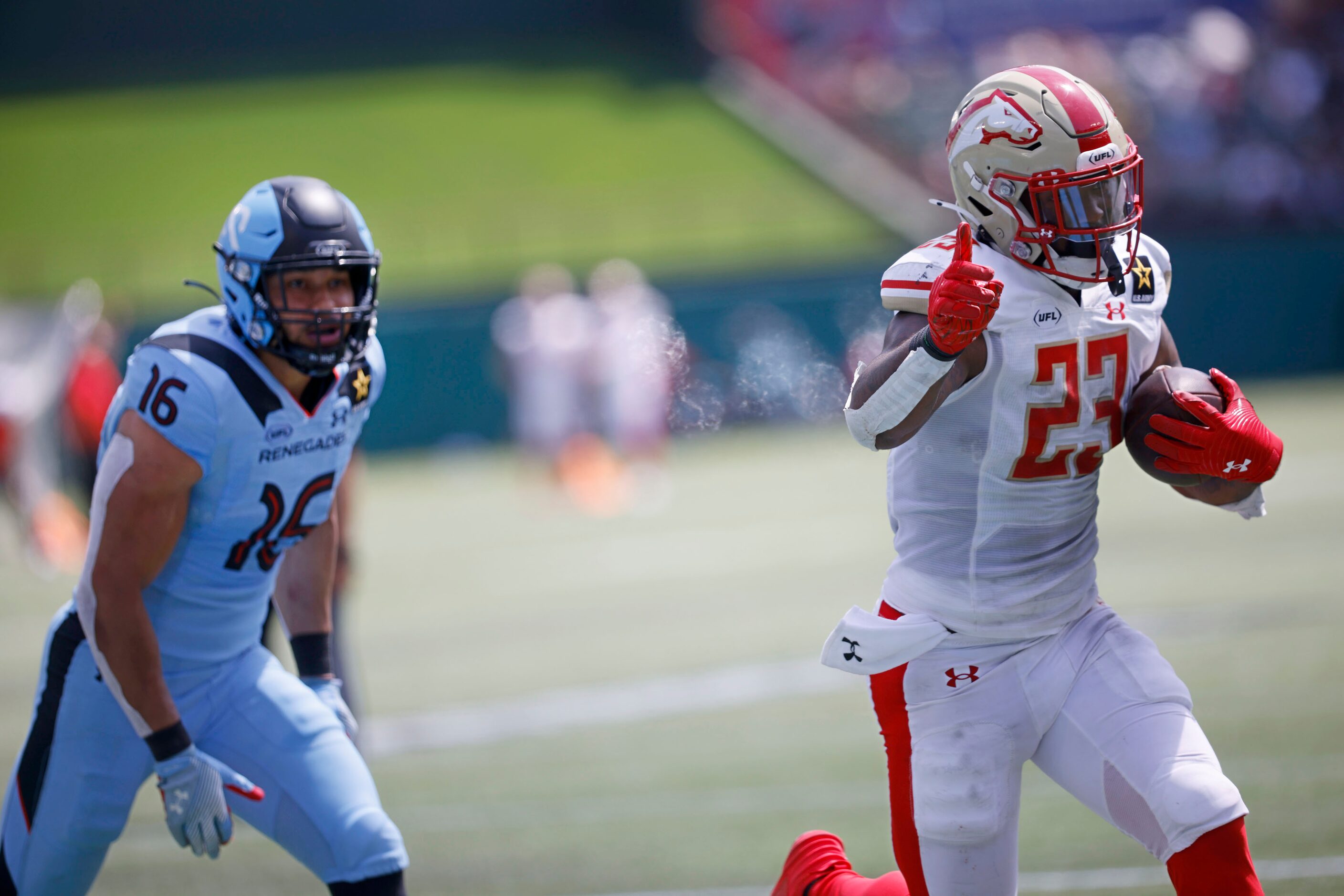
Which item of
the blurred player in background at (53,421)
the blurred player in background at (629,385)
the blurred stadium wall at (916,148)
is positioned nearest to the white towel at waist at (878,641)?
the blurred player in background at (53,421)

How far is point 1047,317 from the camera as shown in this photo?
316 centimetres

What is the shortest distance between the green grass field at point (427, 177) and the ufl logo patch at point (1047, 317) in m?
19.3

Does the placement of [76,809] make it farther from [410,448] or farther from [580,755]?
[410,448]

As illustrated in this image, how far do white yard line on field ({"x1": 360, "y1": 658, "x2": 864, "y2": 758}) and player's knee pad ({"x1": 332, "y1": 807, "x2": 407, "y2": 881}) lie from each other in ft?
11.0

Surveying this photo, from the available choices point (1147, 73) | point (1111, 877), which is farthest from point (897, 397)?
point (1147, 73)

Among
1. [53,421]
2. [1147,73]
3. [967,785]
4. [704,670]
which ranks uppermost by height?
[1147,73]

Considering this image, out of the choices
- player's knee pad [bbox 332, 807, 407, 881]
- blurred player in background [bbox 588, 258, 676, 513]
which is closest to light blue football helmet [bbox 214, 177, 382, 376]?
player's knee pad [bbox 332, 807, 407, 881]

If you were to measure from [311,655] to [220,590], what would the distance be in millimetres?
400

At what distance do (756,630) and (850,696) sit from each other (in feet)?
5.42

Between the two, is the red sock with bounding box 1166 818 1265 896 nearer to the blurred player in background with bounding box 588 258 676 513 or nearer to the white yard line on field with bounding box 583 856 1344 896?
the white yard line on field with bounding box 583 856 1344 896

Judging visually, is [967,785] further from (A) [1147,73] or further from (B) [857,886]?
(A) [1147,73]

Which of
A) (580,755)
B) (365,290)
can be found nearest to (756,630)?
(580,755)

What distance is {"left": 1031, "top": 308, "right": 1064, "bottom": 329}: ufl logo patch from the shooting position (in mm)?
3152

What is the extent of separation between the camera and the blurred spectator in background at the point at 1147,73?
22875 mm
